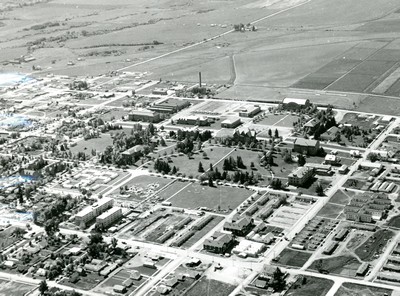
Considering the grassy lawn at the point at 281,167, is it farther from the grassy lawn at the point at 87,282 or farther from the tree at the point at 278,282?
the grassy lawn at the point at 87,282

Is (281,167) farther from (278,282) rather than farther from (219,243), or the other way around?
(278,282)

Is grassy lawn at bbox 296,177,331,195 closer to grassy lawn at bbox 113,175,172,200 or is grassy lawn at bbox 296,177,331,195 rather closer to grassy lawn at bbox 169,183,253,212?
grassy lawn at bbox 169,183,253,212

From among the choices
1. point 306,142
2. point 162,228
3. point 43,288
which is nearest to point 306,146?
point 306,142

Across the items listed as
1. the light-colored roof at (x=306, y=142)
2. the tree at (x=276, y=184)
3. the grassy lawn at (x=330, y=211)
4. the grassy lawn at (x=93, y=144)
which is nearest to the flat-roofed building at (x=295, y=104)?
the light-colored roof at (x=306, y=142)

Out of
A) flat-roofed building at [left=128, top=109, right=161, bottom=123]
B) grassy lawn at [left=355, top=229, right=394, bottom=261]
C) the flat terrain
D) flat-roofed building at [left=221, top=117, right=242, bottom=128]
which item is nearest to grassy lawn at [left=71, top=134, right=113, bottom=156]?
flat-roofed building at [left=128, top=109, right=161, bottom=123]

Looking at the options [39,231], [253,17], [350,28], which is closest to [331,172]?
[39,231]

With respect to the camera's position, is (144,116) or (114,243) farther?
(144,116)

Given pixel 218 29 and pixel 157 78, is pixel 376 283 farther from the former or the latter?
pixel 218 29
